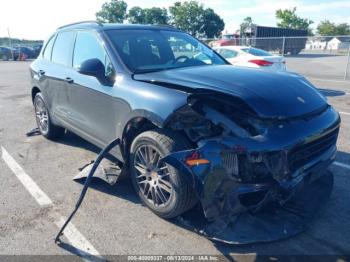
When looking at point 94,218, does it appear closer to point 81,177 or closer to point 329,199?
point 81,177

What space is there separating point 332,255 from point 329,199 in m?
0.97

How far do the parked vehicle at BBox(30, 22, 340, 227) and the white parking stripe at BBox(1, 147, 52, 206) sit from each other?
900mm

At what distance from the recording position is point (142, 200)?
3.65m

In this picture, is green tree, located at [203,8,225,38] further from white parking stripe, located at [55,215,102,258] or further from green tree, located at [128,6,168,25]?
white parking stripe, located at [55,215,102,258]

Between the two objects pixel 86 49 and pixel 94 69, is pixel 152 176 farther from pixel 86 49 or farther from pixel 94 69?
pixel 86 49

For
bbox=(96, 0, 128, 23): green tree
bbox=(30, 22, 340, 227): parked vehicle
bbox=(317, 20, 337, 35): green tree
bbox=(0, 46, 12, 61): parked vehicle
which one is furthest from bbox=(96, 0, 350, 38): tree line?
bbox=(30, 22, 340, 227): parked vehicle

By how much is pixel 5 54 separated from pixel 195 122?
4202 centimetres

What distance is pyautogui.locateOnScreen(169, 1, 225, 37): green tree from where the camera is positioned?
65.1m

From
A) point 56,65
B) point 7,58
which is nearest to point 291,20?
point 7,58

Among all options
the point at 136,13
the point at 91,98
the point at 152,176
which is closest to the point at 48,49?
the point at 91,98

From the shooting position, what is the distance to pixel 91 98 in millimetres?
4160

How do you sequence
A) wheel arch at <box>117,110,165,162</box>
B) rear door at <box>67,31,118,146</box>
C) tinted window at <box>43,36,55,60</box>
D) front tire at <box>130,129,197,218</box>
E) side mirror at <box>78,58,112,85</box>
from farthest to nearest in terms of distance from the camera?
1. tinted window at <box>43,36,55,60</box>
2. rear door at <box>67,31,118,146</box>
3. side mirror at <box>78,58,112,85</box>
4. wheel arch at <box>117,110,165,162</box>
5. front tire at <box>130,129,197,218</box>

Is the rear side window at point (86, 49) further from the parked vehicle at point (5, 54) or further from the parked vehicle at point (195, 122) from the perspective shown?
the parked vehicle at point (5, 54)

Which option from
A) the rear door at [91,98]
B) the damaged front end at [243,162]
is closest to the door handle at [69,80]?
the rear door at [91,98]
